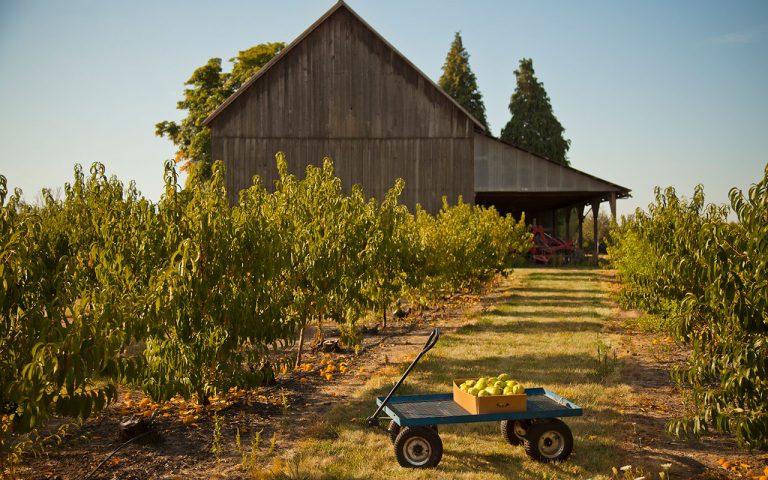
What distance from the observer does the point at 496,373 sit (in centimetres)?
919

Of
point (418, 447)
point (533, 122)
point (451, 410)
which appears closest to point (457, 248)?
point (451, 410)

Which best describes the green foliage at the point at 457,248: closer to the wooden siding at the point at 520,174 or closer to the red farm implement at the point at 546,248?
the wooden siding at the point at 520,174

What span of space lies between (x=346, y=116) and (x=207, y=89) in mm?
18729

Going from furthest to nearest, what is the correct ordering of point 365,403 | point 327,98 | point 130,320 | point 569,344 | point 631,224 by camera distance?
point 327,98 → point 631,224 → point 569,344 → point 365,403 → point 130,320

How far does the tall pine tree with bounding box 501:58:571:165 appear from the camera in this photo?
5106 cm

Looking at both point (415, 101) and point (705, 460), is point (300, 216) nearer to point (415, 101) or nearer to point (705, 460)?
point (705, 460)

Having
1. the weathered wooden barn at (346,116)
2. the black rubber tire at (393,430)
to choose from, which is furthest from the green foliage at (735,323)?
the weathered wooden barn at (346,116)

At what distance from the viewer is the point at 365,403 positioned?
766cm

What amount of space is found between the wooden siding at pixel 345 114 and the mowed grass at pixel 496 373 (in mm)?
11315

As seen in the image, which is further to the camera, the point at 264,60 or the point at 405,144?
the point at 264,60

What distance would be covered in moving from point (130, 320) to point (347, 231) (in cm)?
476

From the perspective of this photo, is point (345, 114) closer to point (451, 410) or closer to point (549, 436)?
point (451, 410)

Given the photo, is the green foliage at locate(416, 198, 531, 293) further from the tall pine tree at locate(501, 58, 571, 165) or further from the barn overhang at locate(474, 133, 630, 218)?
the tall pine tree at locate(501, 58, 571, 165)

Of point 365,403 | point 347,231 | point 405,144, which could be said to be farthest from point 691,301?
point 405,144
